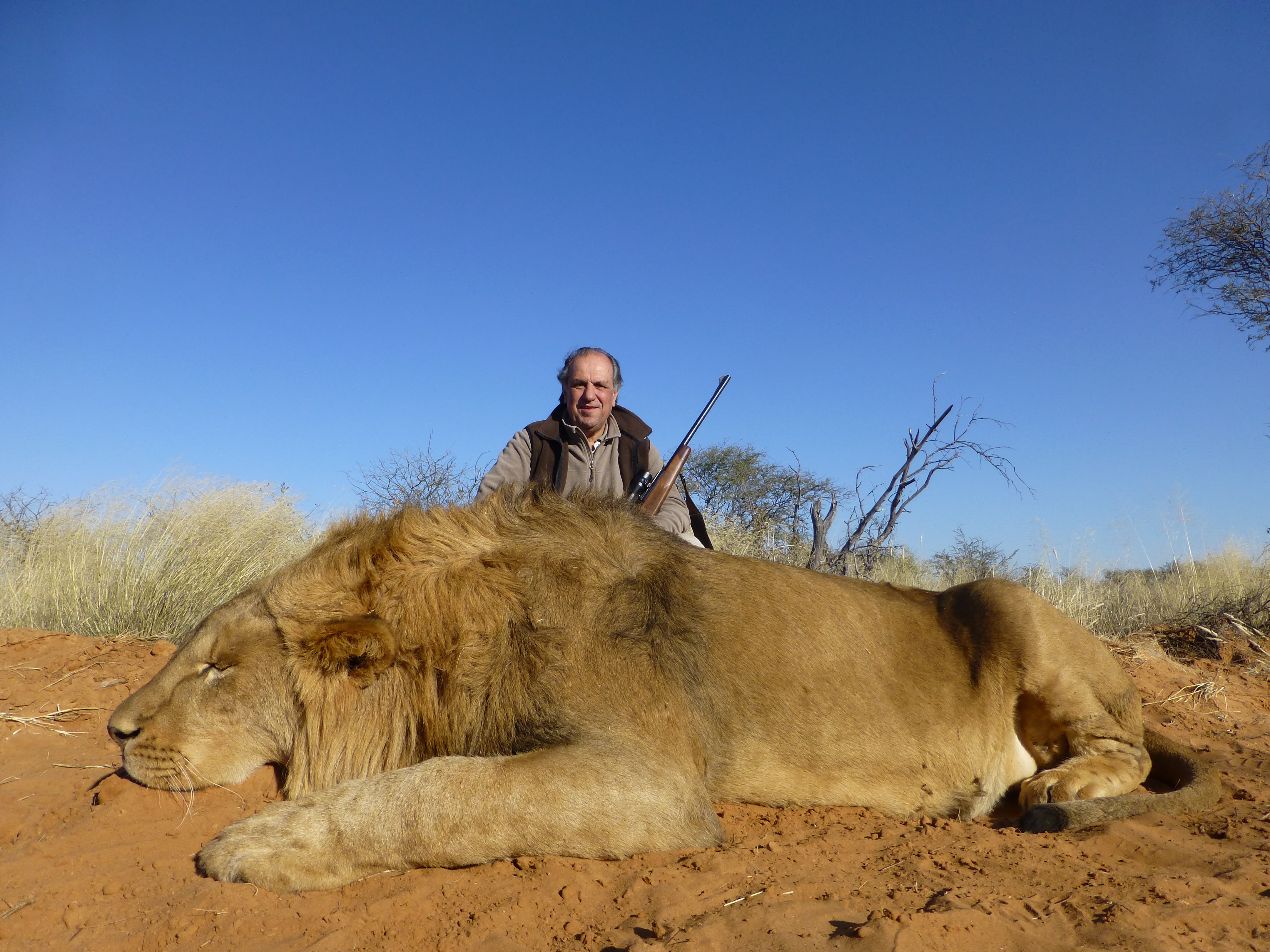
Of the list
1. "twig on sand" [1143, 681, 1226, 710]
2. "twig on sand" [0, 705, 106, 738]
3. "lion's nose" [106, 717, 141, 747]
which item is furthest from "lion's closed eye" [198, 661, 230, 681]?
"twig on sand" [1143, 681, 1226, 710]

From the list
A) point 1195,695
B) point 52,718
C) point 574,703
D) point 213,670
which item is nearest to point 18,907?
point 213,670

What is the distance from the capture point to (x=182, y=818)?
3.76 m

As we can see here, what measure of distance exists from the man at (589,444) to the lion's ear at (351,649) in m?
3.33

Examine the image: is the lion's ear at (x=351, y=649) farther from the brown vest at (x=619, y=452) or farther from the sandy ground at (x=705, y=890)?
the brown vest at (x=619, y=452)

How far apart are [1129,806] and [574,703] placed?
2.51 meters

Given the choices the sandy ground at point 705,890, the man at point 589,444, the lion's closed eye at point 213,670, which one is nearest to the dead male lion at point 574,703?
the lion's closed eye at point 213,670

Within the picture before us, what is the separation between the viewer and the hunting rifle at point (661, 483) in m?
6.99

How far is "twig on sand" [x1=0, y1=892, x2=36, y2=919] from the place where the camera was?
117 inches

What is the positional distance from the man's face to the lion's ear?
12.5ft

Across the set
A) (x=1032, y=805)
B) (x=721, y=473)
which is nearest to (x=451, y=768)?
(x=1032, y=805)

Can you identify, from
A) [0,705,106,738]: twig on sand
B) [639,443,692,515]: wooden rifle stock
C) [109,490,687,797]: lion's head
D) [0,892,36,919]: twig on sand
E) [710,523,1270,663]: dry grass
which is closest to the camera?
[0,892,36,919]: twig on sand

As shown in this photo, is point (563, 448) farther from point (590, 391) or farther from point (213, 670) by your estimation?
point (213, 670)

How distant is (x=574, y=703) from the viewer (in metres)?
3.50

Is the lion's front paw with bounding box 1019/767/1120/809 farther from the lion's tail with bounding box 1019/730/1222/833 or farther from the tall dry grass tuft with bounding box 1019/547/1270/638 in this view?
the tall dry grass tuft with bounding box 1019/547/1270/638
